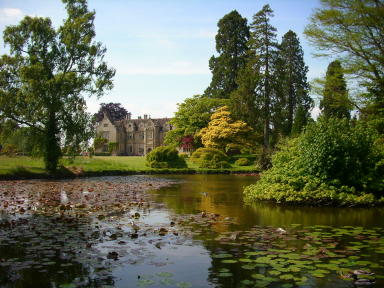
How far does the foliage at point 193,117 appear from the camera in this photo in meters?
48.6

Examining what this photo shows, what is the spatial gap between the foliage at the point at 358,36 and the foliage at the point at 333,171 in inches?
340

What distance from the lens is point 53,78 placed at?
28578mm

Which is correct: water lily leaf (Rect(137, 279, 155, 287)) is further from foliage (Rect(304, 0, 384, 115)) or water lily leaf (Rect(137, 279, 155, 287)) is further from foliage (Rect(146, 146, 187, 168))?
foliage (Rect(146, 146, 187, 168))

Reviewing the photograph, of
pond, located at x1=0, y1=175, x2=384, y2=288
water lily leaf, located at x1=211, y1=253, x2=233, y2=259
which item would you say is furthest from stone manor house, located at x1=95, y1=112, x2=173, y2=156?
water lily leaf, located at x1=211, y1=253, x2=233, y2=259

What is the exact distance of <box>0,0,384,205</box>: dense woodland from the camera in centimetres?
1326

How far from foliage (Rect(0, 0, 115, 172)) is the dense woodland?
0.08 metres

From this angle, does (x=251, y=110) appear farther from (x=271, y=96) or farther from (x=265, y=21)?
(x=265, y=21)

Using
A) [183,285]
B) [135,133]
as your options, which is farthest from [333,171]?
[135,133]

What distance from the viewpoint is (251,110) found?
43344 millimetres

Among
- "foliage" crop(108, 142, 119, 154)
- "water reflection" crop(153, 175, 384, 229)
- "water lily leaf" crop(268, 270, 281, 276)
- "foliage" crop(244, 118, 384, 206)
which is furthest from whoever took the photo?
"foliage" crop(108, 142, 119, 154)

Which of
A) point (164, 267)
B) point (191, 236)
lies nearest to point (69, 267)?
point (164, 267)

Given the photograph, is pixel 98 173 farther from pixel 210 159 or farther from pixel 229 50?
pixel 229 50

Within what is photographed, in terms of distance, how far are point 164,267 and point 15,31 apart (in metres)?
27.0

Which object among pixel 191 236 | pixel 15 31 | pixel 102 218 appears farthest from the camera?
pixel 15 31
